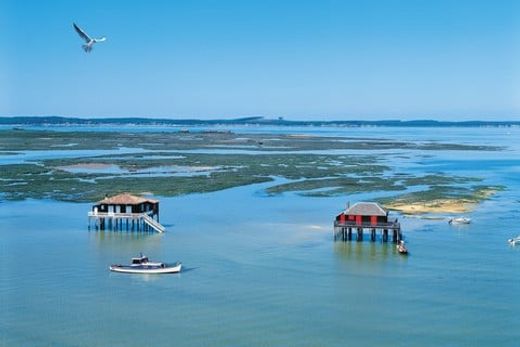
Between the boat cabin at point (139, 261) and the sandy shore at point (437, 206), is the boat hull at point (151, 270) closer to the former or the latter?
the boat cabin at point (139, 261)

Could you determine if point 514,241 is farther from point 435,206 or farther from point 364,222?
point 435,206

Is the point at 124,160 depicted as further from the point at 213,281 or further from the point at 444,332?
the point at 444,332

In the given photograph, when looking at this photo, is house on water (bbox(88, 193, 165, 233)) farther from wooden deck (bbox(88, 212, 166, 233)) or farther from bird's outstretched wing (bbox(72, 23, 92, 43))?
bird's outstretched wing (bbox(72, 23, 92, 43))

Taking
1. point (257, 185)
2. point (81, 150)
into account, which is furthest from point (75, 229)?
point (81, 150)

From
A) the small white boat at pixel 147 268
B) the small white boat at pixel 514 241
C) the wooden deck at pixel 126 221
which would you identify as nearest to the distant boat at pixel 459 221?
the small white boat at pixel 514 241

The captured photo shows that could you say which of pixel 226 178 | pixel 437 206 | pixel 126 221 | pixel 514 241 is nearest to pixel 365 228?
pixel 514 241

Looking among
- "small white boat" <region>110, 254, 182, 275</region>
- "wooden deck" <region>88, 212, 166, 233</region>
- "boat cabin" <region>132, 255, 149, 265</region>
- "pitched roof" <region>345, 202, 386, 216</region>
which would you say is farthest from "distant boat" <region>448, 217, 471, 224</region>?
"boat cabin" <region>132, 255, 149, 265</region>
